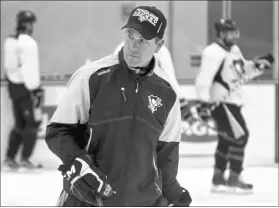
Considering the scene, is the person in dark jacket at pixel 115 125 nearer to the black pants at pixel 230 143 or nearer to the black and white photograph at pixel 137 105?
the black and white photograph at pixel 137 105

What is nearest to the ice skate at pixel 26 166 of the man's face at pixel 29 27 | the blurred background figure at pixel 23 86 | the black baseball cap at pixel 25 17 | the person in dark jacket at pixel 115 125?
the blurred background figure at pixel 23 86

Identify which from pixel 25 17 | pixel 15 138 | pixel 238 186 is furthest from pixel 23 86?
pixel 238 186

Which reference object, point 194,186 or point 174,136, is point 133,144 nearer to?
point 174,136

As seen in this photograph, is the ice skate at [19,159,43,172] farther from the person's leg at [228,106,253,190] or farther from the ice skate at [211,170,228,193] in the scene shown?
the person's leg at [228,106,253,190]

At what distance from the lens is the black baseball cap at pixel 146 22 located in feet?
9.36

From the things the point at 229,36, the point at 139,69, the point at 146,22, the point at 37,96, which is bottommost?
the point at 37,96

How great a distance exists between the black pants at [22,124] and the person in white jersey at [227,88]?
7.52 ft

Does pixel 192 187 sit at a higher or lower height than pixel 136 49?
lower

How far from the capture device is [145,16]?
2.86 meters

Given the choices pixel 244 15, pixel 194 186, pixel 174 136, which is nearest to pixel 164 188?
pixel 174 136

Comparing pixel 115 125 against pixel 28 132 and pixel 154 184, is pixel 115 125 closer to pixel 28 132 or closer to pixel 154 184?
pixel 154 184

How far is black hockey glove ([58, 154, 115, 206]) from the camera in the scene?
8.98 feet

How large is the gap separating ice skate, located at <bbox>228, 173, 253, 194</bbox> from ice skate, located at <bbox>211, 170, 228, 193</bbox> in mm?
54

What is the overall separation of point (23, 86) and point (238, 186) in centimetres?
277
